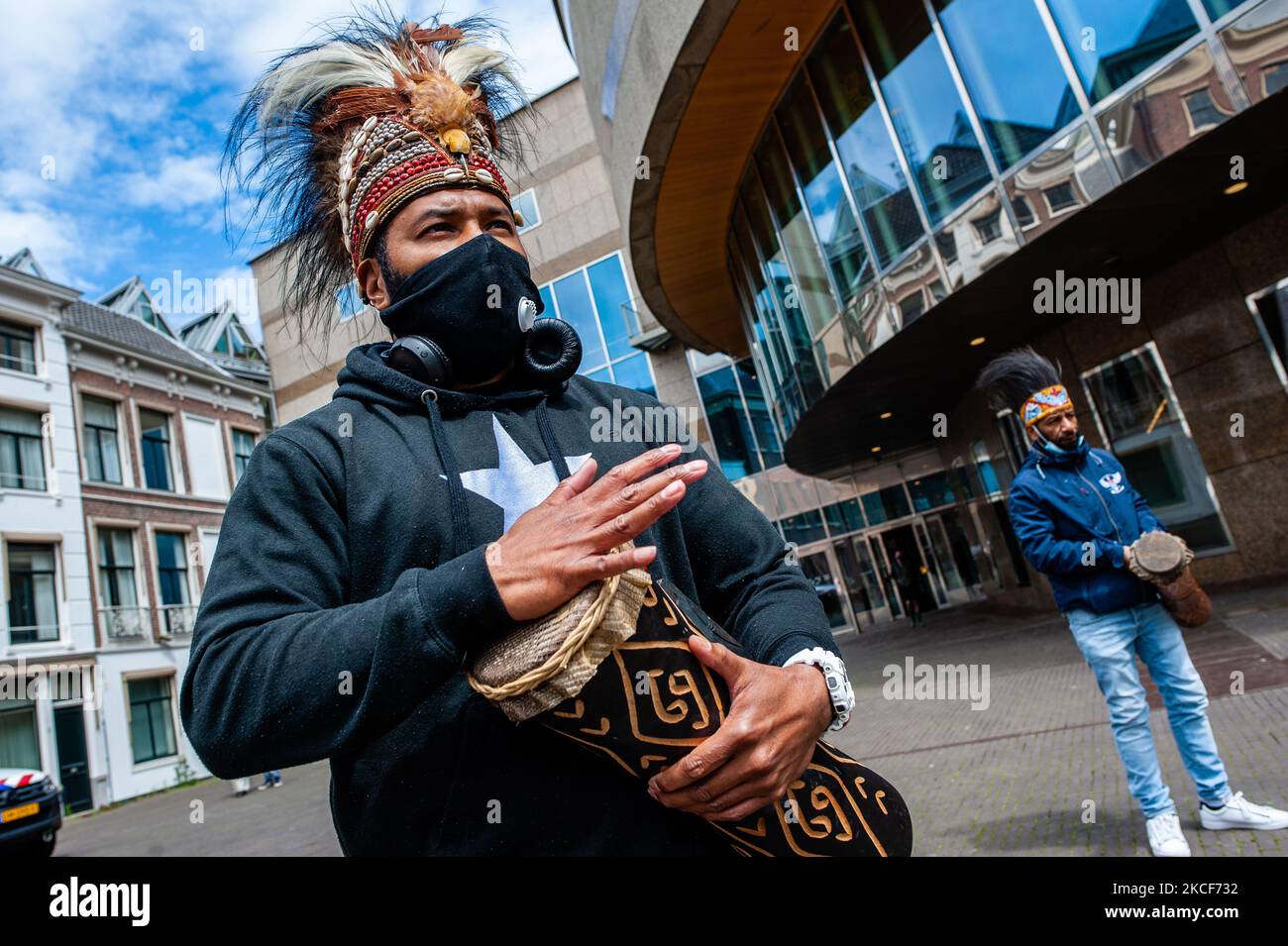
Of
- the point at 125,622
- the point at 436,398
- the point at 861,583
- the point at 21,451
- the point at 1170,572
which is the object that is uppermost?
the point at 21,451

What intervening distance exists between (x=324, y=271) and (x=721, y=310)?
604 inches

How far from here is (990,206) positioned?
349 inches

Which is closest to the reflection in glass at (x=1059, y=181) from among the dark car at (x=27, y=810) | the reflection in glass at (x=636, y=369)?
the dark car at (x=27, y=810)

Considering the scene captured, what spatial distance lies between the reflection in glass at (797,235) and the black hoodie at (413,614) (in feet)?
34.1

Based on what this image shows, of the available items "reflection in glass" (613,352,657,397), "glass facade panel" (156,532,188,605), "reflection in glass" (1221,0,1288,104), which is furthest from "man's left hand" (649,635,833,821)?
"glass facade panel" (156,532,188,605)

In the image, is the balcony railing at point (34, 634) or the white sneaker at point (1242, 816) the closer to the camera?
the white sneaker at point (1242, 816)

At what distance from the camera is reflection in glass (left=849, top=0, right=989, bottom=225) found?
9078 mm

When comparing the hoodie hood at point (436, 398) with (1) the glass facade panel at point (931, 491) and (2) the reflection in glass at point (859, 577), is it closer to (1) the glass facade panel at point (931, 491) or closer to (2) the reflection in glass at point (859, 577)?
(1) the glass facade panel at point (931, 491)

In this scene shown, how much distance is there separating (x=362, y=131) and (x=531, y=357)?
0.65 metres

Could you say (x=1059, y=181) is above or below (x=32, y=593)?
below

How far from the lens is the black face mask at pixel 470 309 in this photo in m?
1.51

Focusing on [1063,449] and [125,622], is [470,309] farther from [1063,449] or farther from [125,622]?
[125,622]

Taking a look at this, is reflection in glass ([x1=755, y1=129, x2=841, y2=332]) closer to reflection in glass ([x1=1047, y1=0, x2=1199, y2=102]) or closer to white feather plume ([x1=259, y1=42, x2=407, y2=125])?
reflection in glass ([x1=1047, y1=0, x2=1199, y2=102])

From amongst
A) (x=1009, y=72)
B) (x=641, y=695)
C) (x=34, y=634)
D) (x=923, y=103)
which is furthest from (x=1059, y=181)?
(x=34, y=634)
